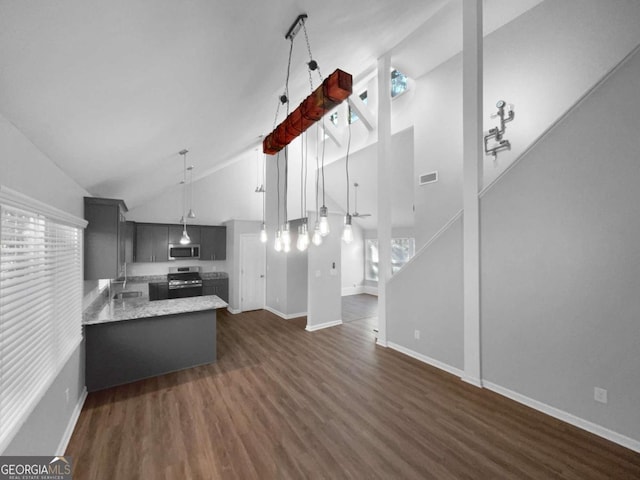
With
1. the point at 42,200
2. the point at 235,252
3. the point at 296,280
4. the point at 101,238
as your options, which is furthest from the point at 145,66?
the point at 235,252

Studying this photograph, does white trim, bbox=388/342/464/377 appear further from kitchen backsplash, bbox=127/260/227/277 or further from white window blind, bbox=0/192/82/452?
kitchen backsplash, bbox=127/260/227/277

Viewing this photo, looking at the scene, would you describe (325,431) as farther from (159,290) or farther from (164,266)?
(164,266)

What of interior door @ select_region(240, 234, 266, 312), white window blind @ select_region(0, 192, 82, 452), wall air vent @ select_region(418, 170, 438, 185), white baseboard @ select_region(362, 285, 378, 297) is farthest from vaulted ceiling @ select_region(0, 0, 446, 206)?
white baseboard @ select_region(362, 285, 378, 297)

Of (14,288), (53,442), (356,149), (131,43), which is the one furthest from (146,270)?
(131,43)

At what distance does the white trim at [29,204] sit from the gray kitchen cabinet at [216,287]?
4663mm

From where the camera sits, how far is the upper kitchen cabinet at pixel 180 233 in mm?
6773

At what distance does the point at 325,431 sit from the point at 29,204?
2883mm

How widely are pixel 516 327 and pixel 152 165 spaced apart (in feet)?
15.1

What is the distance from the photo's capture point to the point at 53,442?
2055 mm

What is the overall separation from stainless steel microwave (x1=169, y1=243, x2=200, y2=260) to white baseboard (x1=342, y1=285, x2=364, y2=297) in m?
4.92

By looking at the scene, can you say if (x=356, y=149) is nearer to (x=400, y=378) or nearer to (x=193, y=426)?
(x=400, y=378)

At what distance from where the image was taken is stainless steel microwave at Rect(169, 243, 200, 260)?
22.2 feet

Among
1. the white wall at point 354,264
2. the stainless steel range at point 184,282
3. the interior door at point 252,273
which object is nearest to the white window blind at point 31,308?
the stainless steel range at point 184,282

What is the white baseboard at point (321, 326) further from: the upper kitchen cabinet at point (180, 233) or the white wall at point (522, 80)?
the upper kitchen cabinet at point (180, 233)
